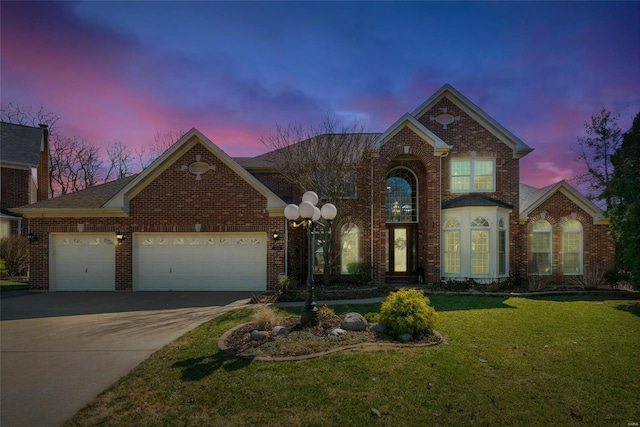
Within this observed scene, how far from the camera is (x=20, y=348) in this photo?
22.0ft

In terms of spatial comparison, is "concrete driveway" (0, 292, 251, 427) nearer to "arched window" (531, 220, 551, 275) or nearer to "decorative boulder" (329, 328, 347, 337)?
"decorative boulder" (329, 328, 347, 337)

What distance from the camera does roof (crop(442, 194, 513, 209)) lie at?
14.1 meters

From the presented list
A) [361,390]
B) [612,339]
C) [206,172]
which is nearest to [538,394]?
[361,390]

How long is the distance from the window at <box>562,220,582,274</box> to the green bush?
42.2 feet

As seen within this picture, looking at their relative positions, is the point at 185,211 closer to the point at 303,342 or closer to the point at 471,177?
the point at 303,342

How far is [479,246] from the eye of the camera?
46.7ft

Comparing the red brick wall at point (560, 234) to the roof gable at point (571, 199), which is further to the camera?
the red brick wall at point (560, 234)

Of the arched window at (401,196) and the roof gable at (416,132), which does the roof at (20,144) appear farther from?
the arched window at (401,196)

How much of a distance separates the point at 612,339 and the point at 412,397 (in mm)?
5729

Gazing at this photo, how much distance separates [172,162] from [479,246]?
13809 millimetres

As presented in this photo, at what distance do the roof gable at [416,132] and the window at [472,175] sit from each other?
178 centimetres

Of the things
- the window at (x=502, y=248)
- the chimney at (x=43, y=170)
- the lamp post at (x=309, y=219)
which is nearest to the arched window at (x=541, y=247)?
the window at (x=502, y=248)

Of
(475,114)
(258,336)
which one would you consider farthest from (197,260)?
(475,114)

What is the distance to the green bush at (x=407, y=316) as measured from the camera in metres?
6.66
